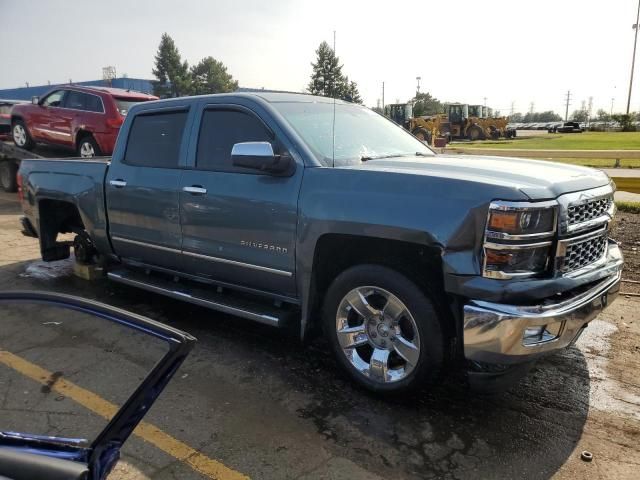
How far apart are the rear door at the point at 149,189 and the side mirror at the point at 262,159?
1.00 m

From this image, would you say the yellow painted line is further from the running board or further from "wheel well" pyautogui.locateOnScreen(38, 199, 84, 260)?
"wheel well" pyautogui.locateOnScreen(38, 199, 84, 260)

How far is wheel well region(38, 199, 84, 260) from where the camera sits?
5.86 metres

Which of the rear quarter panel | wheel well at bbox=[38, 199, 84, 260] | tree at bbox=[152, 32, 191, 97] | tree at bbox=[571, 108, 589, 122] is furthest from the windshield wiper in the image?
tree at bbox=[571, 108, 589, 122]

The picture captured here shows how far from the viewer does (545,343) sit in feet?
9.14

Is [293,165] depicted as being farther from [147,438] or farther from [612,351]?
[612,351]

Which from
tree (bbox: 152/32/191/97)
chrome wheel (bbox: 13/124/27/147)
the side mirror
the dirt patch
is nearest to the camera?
the side mirror

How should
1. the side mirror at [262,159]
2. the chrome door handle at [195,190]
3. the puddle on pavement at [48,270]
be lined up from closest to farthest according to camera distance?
the side mirror at [262,159]
the chrome door handle at [195,190]
the puddle on pavement at [48,270]

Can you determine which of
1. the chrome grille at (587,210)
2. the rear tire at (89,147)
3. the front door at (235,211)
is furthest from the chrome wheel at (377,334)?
the rear tire at (89,147)

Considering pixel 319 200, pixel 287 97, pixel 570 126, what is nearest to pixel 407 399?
pixel 319 200

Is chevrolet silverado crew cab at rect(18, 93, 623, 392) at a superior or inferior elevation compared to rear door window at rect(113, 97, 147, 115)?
inferior

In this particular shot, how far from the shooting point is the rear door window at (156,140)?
4.51 m

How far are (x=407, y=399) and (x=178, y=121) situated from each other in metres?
2.99

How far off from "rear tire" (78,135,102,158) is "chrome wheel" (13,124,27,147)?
256cm

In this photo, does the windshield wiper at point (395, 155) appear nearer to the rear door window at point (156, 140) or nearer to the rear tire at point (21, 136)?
the rear door window at point (156, 140)
